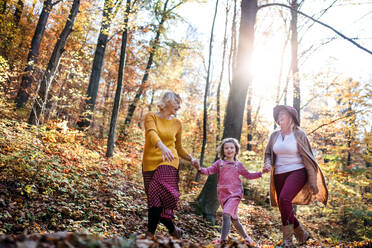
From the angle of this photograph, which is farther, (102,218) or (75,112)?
(75,112)

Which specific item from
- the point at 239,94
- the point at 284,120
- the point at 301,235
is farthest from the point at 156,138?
the point at 239,94

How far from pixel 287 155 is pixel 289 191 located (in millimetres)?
574

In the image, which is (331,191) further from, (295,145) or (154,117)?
(154,117)

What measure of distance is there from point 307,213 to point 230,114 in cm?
960

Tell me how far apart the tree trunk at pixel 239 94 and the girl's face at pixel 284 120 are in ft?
7.78

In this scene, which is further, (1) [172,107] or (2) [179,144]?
(2) [179,144]

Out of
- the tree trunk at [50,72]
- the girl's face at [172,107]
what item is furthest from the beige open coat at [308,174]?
the tree trunk at [50,72]

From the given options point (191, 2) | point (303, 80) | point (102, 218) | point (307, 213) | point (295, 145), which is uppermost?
point (191, 2)

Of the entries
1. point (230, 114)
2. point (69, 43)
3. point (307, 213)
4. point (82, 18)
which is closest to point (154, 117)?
point (230, 114)

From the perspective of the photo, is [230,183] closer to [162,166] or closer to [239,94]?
[162,166]

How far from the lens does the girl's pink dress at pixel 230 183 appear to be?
153 inches

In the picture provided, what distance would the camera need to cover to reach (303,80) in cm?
1023

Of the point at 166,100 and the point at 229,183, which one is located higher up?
the point at 166,100

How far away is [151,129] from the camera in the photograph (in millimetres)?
3461
